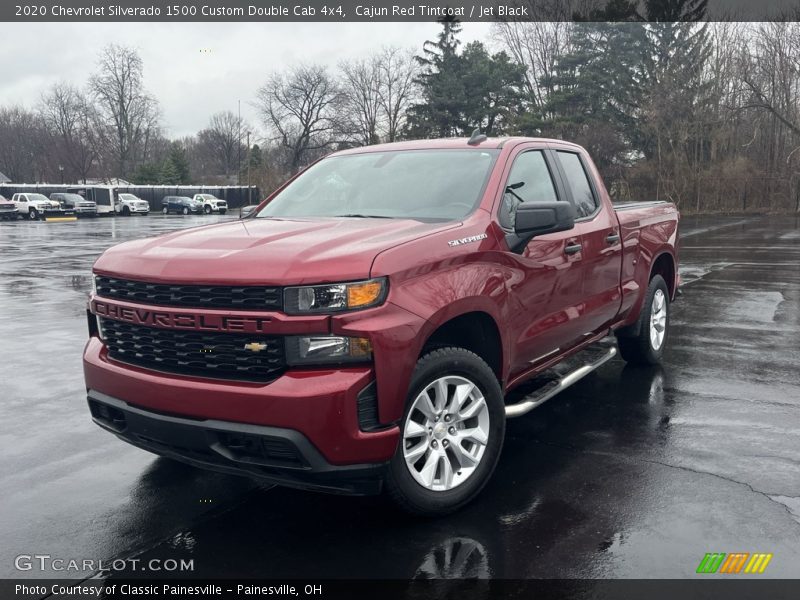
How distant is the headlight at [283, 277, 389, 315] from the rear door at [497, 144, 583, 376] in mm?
1173

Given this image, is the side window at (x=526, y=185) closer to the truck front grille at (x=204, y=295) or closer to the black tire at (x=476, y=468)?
the black tire at (x=476, y=468)

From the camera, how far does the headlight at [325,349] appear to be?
3223 mm

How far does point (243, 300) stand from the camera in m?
3.29

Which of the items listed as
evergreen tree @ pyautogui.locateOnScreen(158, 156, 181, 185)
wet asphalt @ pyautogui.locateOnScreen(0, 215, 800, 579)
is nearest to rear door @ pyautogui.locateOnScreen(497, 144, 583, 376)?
wet asphalt @ pyautogui.locateOnScreen(0, 215, 800, 579)

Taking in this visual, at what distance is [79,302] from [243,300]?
8723 mm

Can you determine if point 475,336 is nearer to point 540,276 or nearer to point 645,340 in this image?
point 540,276

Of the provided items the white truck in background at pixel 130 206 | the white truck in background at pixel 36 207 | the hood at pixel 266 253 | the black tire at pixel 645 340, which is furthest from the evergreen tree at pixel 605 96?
the hood at pixel 266 253

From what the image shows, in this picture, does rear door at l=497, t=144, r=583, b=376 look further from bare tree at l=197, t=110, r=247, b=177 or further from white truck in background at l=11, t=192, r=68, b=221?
bare tree at l=197, t=110, r=247, b=177

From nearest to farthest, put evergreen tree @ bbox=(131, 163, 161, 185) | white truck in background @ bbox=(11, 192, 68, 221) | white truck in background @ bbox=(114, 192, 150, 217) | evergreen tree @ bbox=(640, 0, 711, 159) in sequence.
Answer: evergreen tree @ bbox=(640, 0, 711, 159), white truck in background @ bbox=(11, 192, 68, 221), white truck in background @ bbox=(114, 192, 150, 217), evergreen tree @ bbox=(131, 163, 161, 185)

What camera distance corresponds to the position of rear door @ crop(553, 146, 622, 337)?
5188 millimetres

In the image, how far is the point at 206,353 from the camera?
11.1ft

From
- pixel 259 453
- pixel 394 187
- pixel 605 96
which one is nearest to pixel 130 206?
pixel 605 96

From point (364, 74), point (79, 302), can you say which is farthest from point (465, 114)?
point (79, 302)

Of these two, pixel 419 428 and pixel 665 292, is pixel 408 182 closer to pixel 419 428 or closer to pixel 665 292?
pixel 419 428
